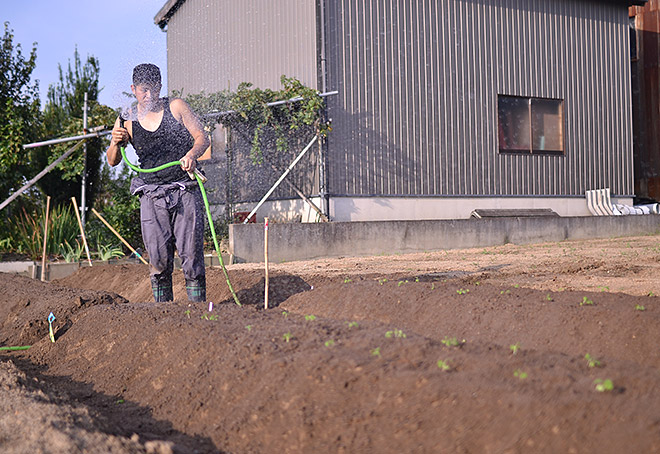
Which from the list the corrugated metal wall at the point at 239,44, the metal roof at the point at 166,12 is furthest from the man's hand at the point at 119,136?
the metal roof at the point at 166,12

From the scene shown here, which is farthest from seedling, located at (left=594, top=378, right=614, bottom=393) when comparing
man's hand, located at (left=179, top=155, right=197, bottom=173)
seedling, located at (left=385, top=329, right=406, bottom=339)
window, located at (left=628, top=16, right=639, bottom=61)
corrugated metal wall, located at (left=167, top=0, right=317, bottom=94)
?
window, located at (left=628, top=16, right=639, bottom=61)

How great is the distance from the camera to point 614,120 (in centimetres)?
1567

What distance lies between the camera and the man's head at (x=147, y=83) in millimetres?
5242

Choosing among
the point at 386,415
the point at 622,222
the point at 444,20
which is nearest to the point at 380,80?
the point at 444,20

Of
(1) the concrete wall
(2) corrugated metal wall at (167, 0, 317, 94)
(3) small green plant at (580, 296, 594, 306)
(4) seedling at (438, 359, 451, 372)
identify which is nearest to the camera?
(4) seedling at (438, 359, 451, 372)

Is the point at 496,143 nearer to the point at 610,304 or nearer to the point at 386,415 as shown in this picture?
the point at 610,304

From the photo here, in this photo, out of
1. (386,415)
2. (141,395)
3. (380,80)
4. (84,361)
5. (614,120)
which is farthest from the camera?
(614,120)

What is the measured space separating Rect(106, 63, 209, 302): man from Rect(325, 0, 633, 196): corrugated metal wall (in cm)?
694

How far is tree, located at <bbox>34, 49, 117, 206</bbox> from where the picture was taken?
1242cm

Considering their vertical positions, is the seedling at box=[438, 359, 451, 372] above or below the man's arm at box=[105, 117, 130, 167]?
below

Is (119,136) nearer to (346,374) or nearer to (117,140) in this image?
(117,140)

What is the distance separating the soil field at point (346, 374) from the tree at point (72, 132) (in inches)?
271

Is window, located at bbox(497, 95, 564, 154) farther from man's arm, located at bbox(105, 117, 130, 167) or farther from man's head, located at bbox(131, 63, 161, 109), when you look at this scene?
man's arm, located at bbox(105, 117, 130, 167)

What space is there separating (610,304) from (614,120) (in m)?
12.6
